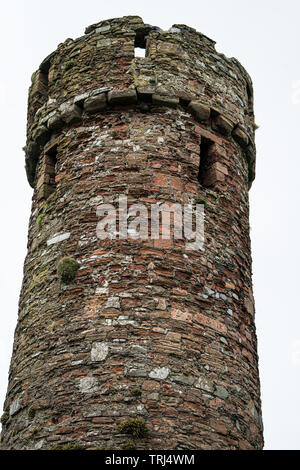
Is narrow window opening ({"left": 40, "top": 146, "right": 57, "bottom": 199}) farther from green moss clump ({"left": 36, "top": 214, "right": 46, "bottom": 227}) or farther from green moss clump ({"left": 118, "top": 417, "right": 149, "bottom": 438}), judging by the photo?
green moss clump ({"left": 118, "top": 417, "right": 149, "bottom": 438})

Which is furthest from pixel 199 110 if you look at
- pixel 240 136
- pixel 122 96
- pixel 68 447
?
pixel 68 447

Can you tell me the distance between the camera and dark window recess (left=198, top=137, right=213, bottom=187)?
30.6 ft

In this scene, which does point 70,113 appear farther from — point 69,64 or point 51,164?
point 69,64

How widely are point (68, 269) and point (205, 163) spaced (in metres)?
2.19

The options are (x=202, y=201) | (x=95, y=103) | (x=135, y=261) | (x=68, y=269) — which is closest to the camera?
(x=135, y=261)

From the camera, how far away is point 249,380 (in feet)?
27.1

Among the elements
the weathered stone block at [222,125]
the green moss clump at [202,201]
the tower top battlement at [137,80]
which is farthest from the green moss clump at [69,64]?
the green moss clump at [202,201]

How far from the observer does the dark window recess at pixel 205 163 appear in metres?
9.34

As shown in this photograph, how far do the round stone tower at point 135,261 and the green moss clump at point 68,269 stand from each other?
0.02 metres

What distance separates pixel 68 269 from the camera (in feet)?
27.0

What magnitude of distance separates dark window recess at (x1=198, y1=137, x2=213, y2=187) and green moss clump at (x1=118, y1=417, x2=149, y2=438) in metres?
3.15

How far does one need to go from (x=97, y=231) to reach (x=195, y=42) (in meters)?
2.89

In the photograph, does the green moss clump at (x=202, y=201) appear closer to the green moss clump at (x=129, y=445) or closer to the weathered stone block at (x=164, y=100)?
the weathered stone block at (x=164, y=100)

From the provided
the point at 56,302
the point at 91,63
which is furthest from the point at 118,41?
the point at 56,302
